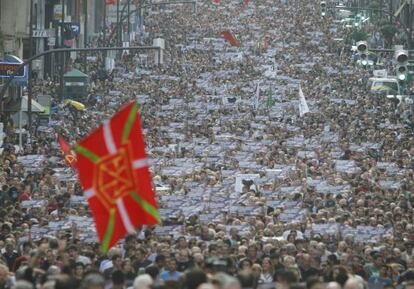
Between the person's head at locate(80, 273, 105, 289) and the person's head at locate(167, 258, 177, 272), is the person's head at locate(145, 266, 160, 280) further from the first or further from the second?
the person's head at locate(80, 273, 105, 289)

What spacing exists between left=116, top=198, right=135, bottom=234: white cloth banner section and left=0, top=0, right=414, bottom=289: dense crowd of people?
51 cm

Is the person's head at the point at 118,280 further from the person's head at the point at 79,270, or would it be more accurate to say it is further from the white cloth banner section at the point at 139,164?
the person's head at the point at 79,270

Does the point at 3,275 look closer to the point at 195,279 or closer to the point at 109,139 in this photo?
the point at 109,139

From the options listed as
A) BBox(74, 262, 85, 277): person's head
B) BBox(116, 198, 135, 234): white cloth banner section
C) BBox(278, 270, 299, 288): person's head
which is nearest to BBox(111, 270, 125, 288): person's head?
BBox(116, 198, 135, 234): white cloth banner section

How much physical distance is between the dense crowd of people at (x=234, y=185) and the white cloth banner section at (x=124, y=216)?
506mm

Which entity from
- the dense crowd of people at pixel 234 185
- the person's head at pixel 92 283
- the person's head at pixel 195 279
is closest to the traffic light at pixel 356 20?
the dense crowd of people at pixel 234 185

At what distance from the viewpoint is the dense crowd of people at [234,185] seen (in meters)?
23.0

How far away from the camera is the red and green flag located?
63.6ft

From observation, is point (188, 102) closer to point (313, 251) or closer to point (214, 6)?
point (313, 251)

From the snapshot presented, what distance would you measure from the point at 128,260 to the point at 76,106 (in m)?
39.4

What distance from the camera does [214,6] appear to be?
461 feet

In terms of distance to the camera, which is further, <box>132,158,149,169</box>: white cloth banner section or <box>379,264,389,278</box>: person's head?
<box>379,264,389,278</box>: person's head

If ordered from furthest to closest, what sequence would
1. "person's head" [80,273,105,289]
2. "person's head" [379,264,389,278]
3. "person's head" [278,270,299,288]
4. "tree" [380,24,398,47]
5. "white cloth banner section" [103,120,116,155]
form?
"tree" [380,24,398,47] < "person's head" [379,264,389,278] < "white cloth banner section" [103,120,116,155] < "person's head" [278,270,299,288] < "person's head" [80,273,105,289]

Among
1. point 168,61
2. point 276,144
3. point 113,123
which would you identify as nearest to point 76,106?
point 276,144
